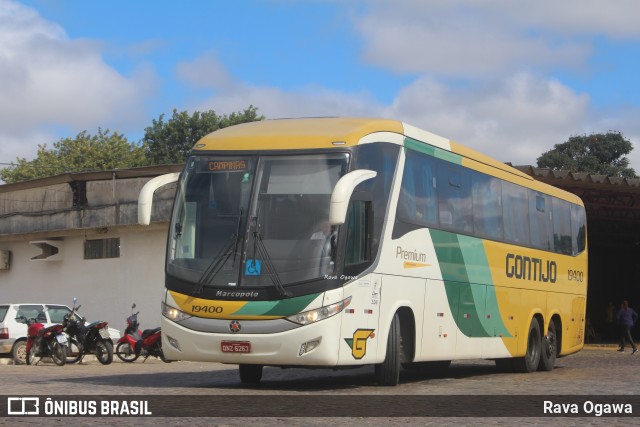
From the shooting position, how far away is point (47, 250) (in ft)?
122

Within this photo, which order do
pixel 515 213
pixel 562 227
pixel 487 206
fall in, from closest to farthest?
1. pixel 487 206
2. pixel 515 213
3. pixel 562 227

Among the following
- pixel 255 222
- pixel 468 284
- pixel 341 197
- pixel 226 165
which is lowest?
pixel 468 284

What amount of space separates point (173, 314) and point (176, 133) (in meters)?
53.3

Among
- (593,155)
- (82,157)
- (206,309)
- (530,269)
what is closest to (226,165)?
(206,309)

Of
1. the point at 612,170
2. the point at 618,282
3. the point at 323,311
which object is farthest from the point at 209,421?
the point at 612,170

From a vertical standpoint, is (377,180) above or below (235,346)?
above

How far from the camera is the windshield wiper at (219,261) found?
13.9m

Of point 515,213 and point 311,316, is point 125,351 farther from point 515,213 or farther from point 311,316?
point 311,316

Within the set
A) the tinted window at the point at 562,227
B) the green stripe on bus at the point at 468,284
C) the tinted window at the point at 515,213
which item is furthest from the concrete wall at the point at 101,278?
the green stripe on bus at the point at 468,284

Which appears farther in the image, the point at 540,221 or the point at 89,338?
the point at 89,338

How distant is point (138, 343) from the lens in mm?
24547

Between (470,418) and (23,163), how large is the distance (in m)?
58.3

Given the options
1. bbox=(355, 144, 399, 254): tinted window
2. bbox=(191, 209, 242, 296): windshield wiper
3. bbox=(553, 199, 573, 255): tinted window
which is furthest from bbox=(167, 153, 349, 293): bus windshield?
Answer: bbox=(553, 199, 573, 255): tinted window

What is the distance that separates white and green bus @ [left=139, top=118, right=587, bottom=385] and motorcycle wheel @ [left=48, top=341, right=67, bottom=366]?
8562 mm
